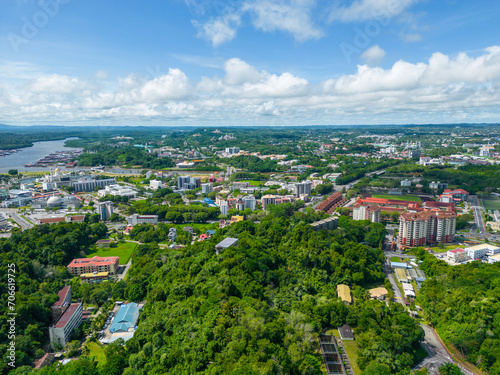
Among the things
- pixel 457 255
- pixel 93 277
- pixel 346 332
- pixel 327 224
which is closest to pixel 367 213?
pixel 327 224

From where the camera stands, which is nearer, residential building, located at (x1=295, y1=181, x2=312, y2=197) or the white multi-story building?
the white multi-story building

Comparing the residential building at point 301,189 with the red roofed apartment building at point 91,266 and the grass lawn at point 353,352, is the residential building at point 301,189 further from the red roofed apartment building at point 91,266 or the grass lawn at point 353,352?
the grass lawn at point 353,352

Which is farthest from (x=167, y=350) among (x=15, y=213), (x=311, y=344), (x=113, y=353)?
(x=15, y=213)

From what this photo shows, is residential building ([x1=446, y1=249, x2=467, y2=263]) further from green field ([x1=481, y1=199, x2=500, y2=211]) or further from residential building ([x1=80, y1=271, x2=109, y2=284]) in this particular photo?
residential building ([x1=80, y1=271, x2=109, y2=284])

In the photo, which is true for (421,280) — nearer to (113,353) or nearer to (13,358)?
(113,353)

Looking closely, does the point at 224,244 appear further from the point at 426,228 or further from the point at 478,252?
the point at 478,252

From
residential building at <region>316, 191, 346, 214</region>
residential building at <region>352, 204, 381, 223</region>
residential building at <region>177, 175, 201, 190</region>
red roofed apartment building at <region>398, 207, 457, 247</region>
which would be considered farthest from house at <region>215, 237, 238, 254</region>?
residential building at <region>177, 175, 201, 190</region>
